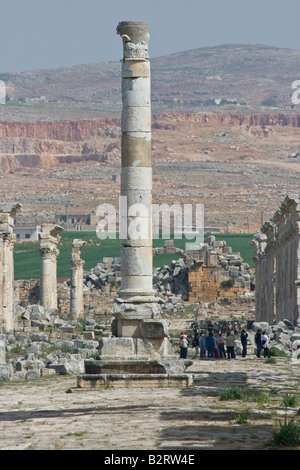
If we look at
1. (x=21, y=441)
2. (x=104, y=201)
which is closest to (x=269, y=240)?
(x=21, y=441)

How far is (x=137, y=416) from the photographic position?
44.4 ft

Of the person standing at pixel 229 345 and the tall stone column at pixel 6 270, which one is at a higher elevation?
the tall stone column at pixel 6 270

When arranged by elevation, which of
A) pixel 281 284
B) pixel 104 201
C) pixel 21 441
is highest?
pixel 104 201

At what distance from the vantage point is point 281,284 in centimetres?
3556

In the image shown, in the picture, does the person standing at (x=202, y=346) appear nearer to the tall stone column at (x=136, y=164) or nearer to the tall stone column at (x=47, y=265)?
the tall stone column at (x=136, y=164)

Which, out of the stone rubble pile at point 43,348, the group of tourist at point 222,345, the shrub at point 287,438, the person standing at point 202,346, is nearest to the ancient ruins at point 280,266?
the group of tourist at point 222,345

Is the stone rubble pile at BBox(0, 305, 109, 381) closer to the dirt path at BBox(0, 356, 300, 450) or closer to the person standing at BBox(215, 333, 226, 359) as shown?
the dirt path at BBox(0, 356, 300, 450)

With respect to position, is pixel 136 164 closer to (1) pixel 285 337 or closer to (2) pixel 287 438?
(2) pixel 287 438

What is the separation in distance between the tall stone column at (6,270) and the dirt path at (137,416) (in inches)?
411

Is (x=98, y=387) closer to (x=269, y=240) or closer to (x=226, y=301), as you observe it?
(x=269, y=240)

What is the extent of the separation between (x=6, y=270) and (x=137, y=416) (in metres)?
17.6

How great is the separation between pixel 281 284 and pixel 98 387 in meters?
18.9

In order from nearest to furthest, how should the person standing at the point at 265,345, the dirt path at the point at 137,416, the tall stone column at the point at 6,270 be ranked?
the dirt path at the point at 137,416, the person standing at the point at 265,345, the tall stone column at the point at 6,270

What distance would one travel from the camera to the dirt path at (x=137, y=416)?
11391 millimetres
